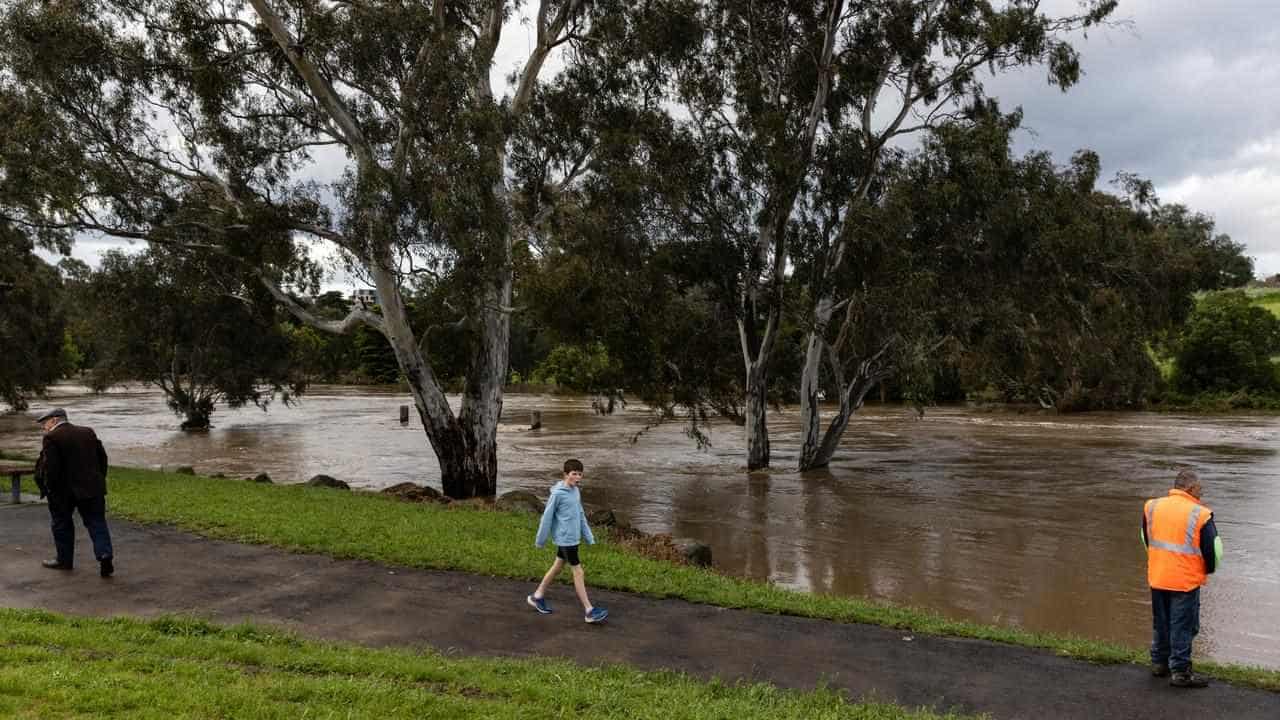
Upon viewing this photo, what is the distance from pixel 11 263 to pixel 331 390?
5350cm

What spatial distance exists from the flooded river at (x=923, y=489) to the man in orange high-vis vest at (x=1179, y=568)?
3093 millimetres

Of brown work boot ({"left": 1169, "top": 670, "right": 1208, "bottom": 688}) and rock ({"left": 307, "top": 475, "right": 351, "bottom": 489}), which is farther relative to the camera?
rock ({"left": 307, "top": 475, "right": 351, "bottom": 489})

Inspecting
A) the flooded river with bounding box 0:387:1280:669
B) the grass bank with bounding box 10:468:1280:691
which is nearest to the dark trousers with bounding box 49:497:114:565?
the grass bank with bounding box 10:468:1280:691

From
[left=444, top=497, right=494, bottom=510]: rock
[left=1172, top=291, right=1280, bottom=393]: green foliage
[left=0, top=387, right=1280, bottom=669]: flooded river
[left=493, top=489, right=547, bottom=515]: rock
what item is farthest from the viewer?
[left=1172, top=291, right=1280, bottom=393]: green foliage

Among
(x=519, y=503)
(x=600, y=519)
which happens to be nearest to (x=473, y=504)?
(x=519, y=503)

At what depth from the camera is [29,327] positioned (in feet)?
121

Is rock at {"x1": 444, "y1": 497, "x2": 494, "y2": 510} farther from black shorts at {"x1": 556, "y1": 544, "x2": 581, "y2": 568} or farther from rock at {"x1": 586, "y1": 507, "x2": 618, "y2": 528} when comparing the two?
black shorts at {"x1": 556, "y1": 544, "x2": 581, "y2": 568}

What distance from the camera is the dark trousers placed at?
28.8ft

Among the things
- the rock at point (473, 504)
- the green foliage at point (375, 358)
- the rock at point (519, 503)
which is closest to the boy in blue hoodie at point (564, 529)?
the rock at point (519, 503)

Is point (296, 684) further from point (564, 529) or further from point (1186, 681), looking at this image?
point (1186, 681)

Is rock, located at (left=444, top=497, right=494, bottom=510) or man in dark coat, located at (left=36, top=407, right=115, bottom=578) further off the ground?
man in dark coat, located at (left=36, top=407, right=115, bottom=578)

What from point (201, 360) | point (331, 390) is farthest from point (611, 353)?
point (331, 390)

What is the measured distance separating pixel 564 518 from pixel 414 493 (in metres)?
9.88

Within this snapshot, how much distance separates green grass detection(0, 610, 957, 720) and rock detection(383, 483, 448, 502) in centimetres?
960
